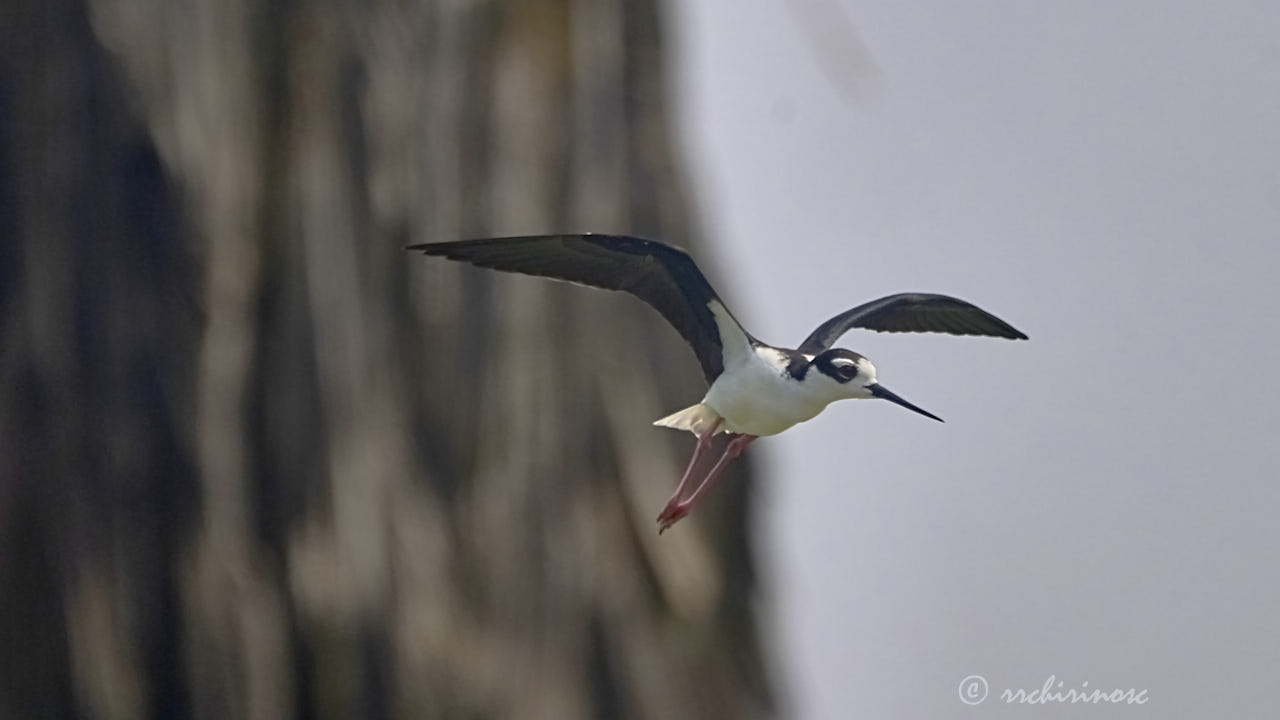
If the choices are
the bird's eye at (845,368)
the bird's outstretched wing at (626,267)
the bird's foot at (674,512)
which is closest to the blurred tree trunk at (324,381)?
the bird's foot at (674,512)

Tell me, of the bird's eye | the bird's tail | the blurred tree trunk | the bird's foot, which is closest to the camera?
the bird's eye

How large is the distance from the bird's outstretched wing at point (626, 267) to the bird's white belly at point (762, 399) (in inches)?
5.5

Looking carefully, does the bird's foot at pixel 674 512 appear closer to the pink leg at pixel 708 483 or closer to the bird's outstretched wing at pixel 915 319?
the pink leg at pixel 708 483

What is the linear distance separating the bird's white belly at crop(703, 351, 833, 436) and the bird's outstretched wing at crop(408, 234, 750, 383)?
0.14m

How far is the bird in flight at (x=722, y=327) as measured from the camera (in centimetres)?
360

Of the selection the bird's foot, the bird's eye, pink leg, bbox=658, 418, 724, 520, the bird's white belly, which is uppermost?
the bird's eye

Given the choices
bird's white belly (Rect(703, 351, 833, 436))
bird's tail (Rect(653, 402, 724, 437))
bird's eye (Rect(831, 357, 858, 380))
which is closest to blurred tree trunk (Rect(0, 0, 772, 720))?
bird's tail (Rect(653, 402, 724, 437))

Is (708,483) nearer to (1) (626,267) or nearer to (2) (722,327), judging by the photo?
(2) (722,327)

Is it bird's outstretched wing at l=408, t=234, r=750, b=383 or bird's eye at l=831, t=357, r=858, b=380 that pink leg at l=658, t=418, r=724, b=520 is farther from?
bird's eye at l=831, t=357, r=858, b=380

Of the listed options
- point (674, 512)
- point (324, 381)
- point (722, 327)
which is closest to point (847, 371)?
point (722, 327)

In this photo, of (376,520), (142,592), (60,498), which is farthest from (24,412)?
(376,520)

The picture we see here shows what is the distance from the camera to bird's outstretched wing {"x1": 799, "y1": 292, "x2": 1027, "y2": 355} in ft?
12.6

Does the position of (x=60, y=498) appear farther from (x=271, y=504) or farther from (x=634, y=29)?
(x=634, y=29)

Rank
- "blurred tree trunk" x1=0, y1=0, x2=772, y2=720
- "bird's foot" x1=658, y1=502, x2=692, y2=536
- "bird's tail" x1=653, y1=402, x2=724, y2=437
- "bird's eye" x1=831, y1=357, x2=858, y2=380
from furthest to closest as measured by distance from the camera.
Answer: "blurred tree trunk" x1=0, y1=0, x2=772, y2=720 → "bird's foot" x1=658, y1=502, x2=692, y2=536 → "bird's tail" x1=653, y1=402, x2=724, y2=437 → "bird's eye" x1=831, y1=357, x2=858, y2=380
